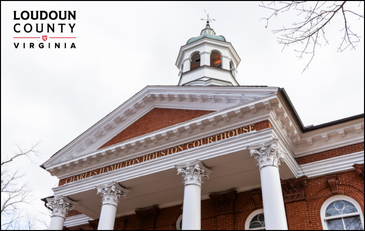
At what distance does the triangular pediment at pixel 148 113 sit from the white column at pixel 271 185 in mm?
2860

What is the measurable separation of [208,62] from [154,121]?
8557 millimetres

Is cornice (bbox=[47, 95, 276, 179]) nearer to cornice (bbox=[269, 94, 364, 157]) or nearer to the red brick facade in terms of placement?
cornice (bbox=[269, 94, 364, 157])

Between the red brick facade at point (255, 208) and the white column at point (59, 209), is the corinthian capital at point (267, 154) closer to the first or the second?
the red brick facade at point (255, 208)

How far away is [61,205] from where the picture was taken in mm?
15672

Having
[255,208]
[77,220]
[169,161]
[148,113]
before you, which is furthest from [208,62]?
[77,220]

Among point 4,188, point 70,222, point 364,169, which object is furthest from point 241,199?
point 4,188

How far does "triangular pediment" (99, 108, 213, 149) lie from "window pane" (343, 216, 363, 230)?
6.81 m

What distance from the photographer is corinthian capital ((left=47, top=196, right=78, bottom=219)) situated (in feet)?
51.0

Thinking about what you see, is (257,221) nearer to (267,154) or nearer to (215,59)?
(267,154)

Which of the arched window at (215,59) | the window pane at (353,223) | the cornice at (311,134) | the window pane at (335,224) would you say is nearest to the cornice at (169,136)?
the cornice at (311,134)

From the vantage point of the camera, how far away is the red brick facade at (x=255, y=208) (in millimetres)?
12508

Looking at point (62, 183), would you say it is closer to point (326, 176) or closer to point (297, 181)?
point (297, 181)

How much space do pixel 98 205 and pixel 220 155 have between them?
787cm

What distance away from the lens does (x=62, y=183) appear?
1650cm
